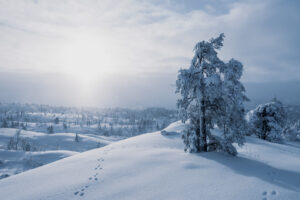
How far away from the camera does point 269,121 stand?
34688 millimetres

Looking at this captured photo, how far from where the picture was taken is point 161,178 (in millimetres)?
9141

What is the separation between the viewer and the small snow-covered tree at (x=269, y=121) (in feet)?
112

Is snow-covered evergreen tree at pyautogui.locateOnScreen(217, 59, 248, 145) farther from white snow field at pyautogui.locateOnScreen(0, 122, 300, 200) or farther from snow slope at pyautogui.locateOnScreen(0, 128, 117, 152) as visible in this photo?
snow slope at pyautogui.locateOnScreen(0, 128, 117, 152)

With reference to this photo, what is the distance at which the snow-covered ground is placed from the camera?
63.7 m

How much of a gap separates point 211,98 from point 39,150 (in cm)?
12704

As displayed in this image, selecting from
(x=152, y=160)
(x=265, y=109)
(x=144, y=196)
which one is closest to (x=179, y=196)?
(x=144, y=196)

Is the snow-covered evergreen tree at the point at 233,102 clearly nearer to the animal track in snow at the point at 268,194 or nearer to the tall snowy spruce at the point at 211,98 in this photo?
the tall snowy spruce at the point at 211,98

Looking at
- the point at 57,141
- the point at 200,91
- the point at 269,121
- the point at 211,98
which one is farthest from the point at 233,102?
the point at 57,141

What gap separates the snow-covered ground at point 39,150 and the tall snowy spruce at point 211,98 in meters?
60.8

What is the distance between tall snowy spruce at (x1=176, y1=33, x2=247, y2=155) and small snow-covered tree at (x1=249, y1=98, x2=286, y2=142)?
89.6 feet

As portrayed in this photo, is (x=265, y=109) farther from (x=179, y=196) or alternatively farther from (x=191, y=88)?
(x=179, y=196)

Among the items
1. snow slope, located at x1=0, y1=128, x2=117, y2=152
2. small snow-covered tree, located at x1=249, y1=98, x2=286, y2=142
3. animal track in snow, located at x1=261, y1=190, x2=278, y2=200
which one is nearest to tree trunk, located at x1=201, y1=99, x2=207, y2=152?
animal track in snow, located at x1=261, y1=190, x2=278, y2=200

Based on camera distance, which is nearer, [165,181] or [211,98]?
[165,181]

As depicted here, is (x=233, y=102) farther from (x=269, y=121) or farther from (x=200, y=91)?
(x=269, y=121)
